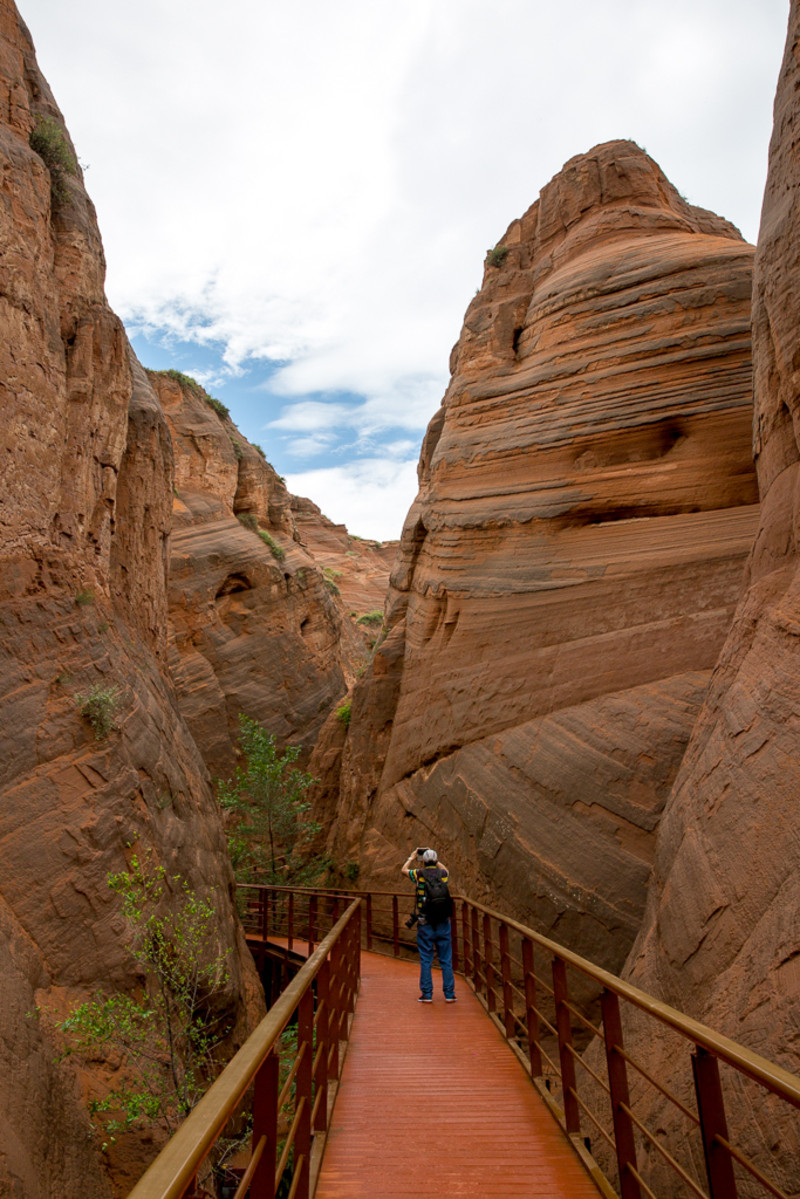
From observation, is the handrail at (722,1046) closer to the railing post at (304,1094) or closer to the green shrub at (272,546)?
the railing post at (304,1094)

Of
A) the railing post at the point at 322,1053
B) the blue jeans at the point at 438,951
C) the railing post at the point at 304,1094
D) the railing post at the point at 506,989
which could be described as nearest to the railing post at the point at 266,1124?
the railing post at the point at 304,1094

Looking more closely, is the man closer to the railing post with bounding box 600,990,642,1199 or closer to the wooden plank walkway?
the wooden plank walkway

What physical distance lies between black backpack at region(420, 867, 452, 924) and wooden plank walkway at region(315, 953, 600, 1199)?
1019 millimetres

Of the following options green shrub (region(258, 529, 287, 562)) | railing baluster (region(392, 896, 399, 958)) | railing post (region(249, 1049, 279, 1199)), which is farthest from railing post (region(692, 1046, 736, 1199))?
green shrub (region(258, 529, 287, 562))

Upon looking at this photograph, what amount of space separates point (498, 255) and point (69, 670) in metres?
15.1

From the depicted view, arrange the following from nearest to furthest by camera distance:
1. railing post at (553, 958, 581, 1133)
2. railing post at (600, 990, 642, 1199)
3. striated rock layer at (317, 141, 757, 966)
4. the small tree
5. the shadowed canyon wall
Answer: railing post at (600, 990, 642, 1199)
railing post at (553, 958, 581, 1133)
the shadowed canyon wall
striated rock layer at (317, 141, 757, 966)
the small tree

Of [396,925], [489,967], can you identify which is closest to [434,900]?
[489,967]

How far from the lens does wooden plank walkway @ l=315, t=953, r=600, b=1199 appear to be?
11.5 feet

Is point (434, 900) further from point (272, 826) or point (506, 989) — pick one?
point (272, 826)

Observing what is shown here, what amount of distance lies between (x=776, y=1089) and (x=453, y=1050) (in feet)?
15.4

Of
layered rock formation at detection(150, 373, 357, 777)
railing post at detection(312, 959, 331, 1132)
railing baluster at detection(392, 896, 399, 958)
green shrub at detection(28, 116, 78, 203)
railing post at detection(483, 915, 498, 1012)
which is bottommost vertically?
railing baluster at detection(392, 896, 399, 958)

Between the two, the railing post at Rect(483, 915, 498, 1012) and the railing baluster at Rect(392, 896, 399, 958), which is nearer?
the railing post at Rect(483, 915, 498, 1012)

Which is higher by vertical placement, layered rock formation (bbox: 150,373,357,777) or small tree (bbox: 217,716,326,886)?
layered rock formation (bbox: 150,373,357,777)

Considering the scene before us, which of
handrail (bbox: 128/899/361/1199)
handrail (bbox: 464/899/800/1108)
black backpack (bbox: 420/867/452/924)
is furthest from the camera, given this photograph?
black backpack (bbox: 420/867/452/924)
